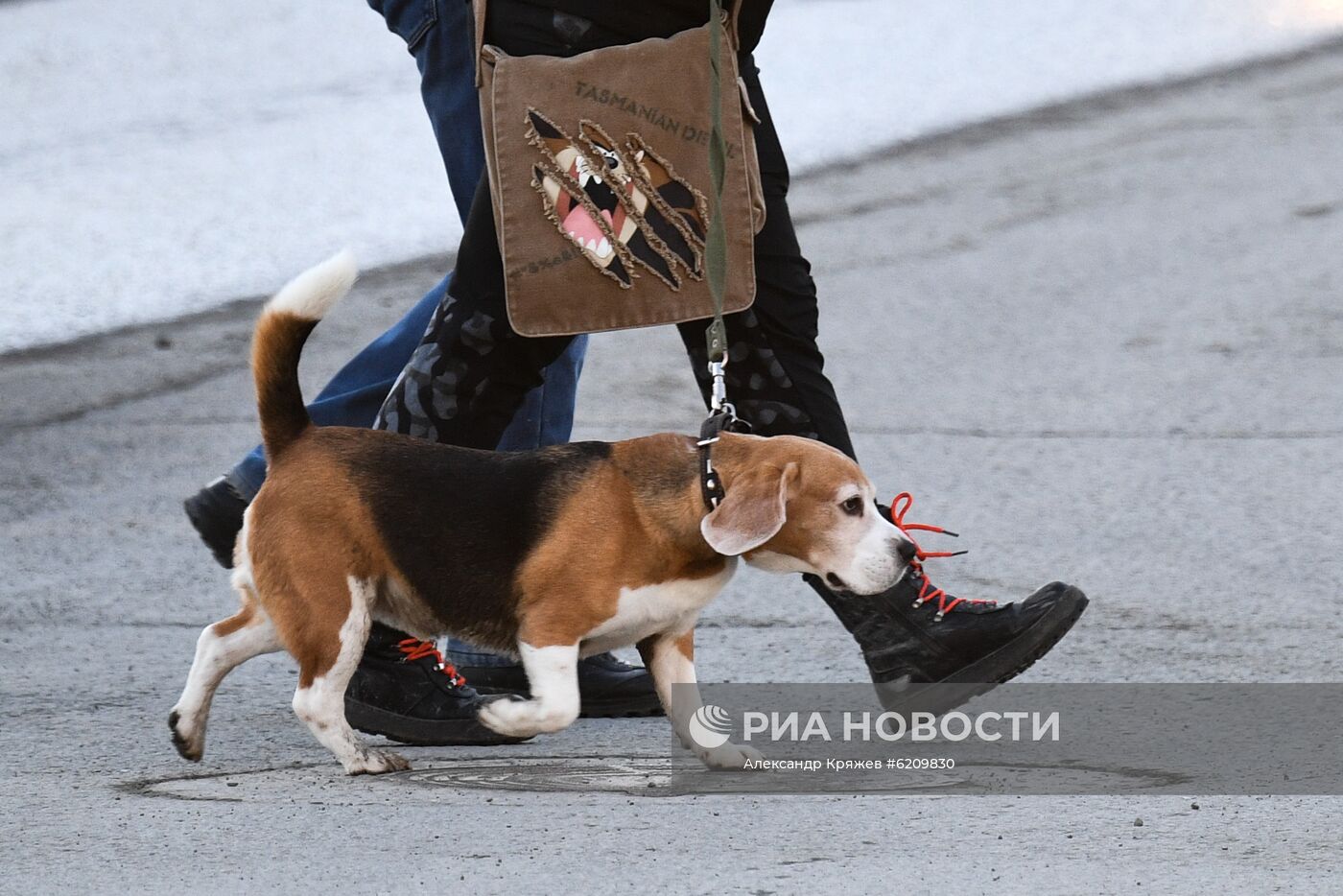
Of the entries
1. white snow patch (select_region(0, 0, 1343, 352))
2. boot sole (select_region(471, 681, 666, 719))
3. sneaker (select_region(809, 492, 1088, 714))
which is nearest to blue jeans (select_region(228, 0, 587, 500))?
boot sole (select_region(471, 681, 666, 719))

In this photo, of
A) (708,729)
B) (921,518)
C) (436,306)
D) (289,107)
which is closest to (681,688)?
(708,729)

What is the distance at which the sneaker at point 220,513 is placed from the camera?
13.9 feet

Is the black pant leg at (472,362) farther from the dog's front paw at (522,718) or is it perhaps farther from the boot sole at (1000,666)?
the boot sole at (1000,666)

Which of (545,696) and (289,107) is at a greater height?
(545,696)

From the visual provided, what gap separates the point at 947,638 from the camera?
3.81 meters

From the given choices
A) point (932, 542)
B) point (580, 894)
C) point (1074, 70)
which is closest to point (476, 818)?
point (580, 894)

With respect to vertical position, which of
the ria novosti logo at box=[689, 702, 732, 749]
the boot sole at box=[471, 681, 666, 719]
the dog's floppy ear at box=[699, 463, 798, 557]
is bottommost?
the boot sole at box=[471, 681, 666, 719]

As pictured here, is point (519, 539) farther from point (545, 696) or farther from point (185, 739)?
point (185, 739)

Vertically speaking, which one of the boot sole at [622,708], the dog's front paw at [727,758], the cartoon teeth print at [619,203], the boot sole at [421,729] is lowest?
the boot sole at [622,708]

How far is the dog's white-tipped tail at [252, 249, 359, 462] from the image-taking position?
358cm

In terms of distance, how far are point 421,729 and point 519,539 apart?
0.60 m

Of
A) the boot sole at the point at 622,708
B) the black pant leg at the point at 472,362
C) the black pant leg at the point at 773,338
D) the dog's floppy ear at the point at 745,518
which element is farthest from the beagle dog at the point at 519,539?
the boot sole at the point at 622,708

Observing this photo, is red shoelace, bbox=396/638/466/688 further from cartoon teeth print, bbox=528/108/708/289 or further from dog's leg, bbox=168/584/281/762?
cartoon teeth print, bbox=528/108/708/289

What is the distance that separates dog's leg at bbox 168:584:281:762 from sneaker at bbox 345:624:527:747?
242mm
